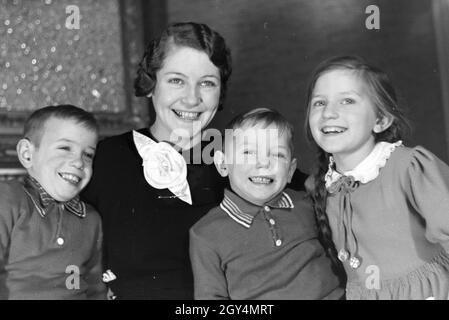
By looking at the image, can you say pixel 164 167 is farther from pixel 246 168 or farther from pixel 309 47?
pixel 309 47

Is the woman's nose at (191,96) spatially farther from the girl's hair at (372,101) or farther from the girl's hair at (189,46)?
the girl's hair at (372,101)

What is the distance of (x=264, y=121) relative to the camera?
1.08 m

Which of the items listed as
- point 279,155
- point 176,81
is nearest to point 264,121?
point 279,155

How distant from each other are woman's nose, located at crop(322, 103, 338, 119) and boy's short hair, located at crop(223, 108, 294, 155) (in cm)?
8

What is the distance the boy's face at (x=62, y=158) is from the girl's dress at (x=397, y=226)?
473 millimetres

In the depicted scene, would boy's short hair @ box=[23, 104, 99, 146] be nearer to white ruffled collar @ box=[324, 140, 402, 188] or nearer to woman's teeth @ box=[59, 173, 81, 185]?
woman's teeth @ box=[59, 173, 81, 185]

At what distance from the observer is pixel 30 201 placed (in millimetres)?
1022

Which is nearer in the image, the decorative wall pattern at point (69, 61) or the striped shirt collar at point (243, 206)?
the striped shirt collar at point (243, 206)

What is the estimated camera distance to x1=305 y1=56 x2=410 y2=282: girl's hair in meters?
1.07

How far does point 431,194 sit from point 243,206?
0.32 m

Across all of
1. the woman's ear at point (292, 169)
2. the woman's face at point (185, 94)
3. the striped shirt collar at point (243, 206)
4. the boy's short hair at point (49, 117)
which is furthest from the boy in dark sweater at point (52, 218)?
the woman's ear at point (292, 169)

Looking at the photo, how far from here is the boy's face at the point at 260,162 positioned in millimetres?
1062

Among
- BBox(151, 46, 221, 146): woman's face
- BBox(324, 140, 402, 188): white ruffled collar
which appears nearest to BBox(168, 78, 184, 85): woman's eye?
BBox(151, 46, 221, 146): woman's face
